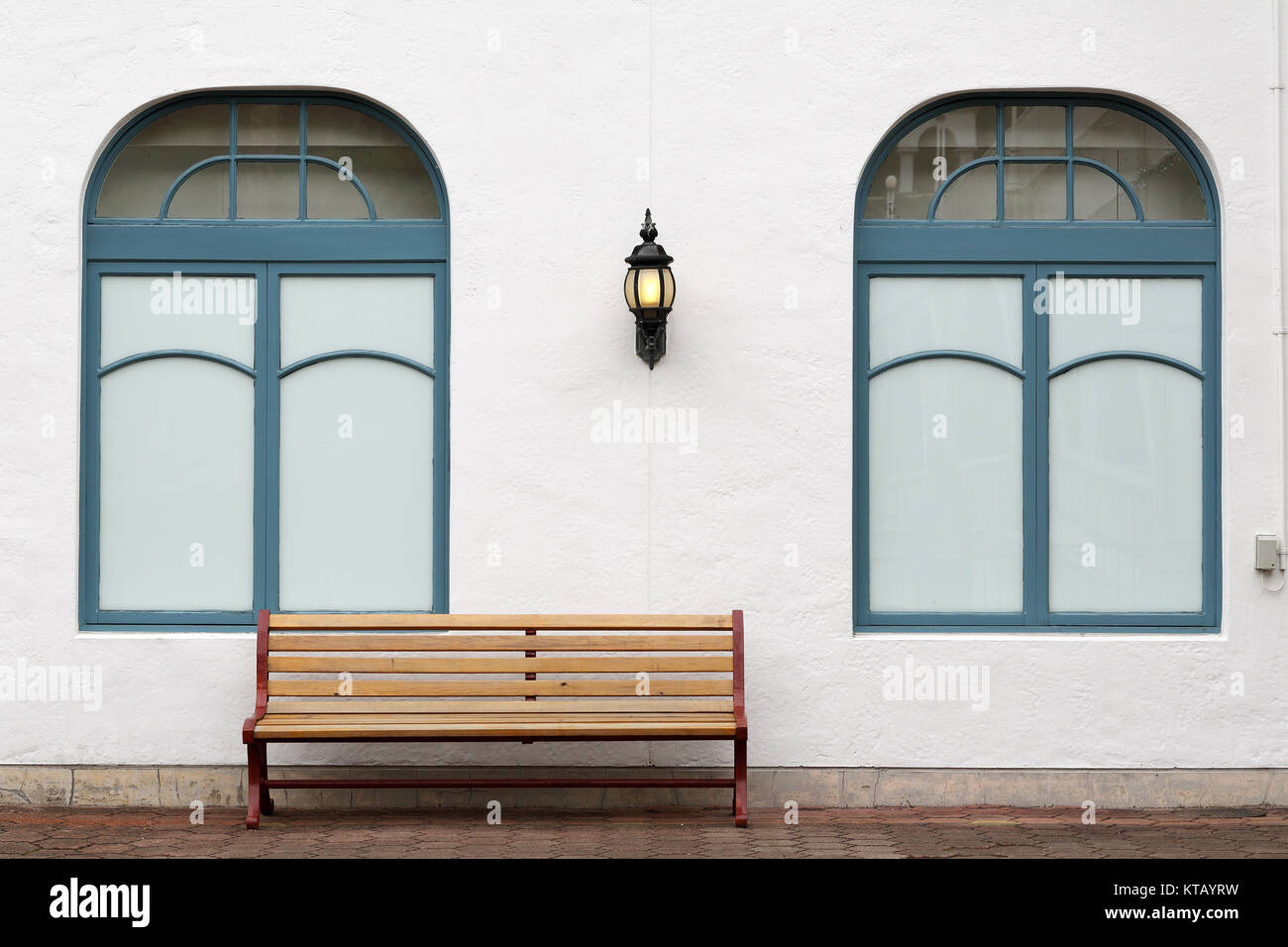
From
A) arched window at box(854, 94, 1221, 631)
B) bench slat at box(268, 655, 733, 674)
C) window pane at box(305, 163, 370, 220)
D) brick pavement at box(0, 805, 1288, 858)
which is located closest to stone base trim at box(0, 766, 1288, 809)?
brick pavement at box(0, 805, 1288, 858)

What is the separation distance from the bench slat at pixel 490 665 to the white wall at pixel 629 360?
0.40 metres

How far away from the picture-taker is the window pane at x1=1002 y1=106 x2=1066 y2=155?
27.3 ft

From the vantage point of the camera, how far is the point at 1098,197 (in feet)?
27.4

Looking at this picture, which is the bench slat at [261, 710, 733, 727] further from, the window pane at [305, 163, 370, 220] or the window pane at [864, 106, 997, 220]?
the window pane at [864, 106, 997, 220]

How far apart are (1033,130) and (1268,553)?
274 cm

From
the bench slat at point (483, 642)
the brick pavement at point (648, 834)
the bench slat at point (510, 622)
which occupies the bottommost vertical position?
the brick pavement at point (648, 834)

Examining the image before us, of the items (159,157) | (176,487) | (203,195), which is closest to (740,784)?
(176,487)

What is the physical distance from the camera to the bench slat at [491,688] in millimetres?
7711

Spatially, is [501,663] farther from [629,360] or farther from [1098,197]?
[1098,197]

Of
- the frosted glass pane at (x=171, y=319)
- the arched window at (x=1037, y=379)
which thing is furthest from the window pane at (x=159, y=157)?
the arched window at (x=1037, y=379)

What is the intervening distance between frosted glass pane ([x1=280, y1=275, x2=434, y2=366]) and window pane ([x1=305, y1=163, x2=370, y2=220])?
0.37 metres

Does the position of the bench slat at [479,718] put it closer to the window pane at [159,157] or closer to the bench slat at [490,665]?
the bench slat at [490,665]

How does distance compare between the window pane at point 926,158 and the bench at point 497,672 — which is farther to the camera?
the window pane at point 926,158

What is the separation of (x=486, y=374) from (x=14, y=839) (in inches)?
134
